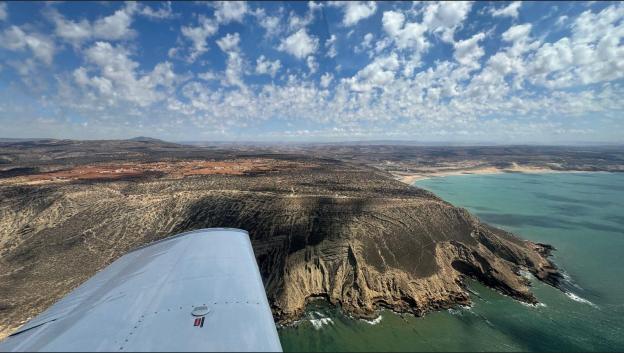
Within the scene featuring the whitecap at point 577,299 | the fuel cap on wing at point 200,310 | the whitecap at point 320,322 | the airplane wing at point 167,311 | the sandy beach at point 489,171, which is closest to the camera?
the airplane wing at point 167,311

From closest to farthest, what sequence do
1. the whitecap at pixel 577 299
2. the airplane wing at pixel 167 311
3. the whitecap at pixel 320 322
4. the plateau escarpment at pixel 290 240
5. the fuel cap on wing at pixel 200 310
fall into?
1. the airplane wing at pixel 167 311
2. the fuel cap on wing at pixel 200 310
3. the whitecap at pixel 320 322
4. the whitecap at pixel 577 299
5. the plateau escarpment at pixel 290 240

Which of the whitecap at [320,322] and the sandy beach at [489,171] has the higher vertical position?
the sandy beach at [489,171]

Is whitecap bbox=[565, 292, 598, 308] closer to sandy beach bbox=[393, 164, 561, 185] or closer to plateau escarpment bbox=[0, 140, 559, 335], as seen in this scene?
plateau escarpment bbox=[0, 140, 559, 335]

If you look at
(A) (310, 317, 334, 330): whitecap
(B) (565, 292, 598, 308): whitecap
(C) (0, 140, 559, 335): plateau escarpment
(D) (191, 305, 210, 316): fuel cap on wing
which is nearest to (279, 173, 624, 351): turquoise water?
(A) (310, 317, 334, 330): whitecap

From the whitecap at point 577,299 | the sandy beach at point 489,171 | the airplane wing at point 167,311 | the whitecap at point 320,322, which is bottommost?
the whitecap at point 320,322

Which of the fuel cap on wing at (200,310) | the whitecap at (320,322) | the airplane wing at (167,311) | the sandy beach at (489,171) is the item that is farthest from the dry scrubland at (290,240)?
the sandy beach at (489,171)

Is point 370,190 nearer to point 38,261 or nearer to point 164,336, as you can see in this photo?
point 38,261

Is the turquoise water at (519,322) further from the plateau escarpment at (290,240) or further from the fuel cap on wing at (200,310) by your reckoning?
the fuel cap on wing at (200,310)
